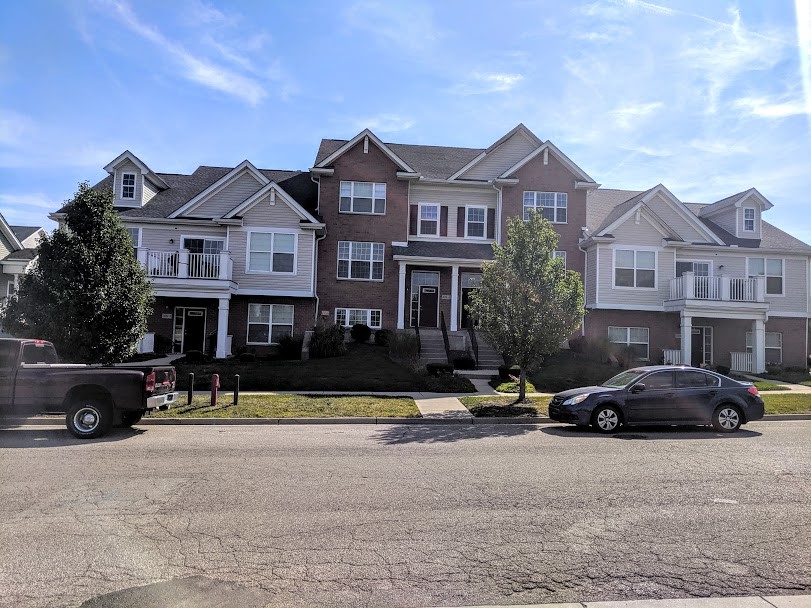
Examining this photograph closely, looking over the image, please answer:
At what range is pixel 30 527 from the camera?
18.1 feet

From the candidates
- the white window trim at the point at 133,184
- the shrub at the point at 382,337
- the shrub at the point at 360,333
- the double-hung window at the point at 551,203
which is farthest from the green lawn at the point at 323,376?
the double-hung window at the point at 551,203

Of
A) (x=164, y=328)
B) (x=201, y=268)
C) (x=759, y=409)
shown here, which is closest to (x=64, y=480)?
(x=759, y=409)

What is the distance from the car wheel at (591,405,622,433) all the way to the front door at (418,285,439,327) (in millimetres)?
15272

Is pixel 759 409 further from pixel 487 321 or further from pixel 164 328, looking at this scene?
pixel 164 328

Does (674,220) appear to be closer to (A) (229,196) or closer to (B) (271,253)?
(B) (271,253)

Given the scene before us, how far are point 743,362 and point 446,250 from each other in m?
14.3

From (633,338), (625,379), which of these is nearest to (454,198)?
(633,338)

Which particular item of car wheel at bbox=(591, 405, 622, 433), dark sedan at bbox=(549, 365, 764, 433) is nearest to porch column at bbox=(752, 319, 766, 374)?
dark sedan at bbox=(549, 365, 764, 433)

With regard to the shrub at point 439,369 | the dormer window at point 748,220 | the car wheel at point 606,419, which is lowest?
the car wheel at point 606,419

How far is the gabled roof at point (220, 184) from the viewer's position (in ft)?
86.0

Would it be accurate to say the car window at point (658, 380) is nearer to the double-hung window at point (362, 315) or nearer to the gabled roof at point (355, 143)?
the double-hung window at point (362, 315)

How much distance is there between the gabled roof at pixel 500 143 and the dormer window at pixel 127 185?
1516 centimetres

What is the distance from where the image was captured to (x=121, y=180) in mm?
27156

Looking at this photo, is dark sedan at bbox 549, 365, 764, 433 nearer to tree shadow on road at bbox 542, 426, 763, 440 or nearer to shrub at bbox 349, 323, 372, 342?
tree shadow on road at bbox 542, 426, 763, 440
